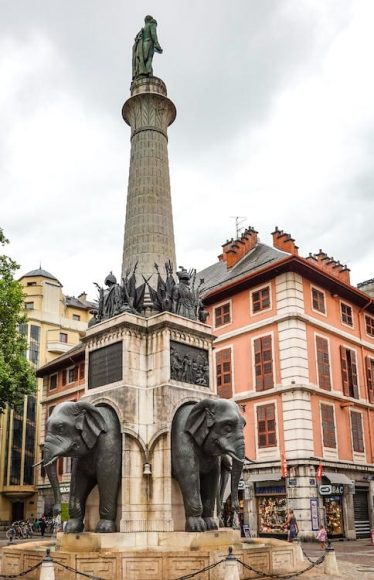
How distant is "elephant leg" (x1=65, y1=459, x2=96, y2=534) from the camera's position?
1245cm

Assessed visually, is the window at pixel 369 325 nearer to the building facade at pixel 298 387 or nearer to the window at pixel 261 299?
the building facade at pixel 298 387

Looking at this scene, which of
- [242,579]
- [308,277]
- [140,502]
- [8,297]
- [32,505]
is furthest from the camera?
[32,505]

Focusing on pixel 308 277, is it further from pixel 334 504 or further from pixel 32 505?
pixel 32 505

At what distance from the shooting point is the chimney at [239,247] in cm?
3725

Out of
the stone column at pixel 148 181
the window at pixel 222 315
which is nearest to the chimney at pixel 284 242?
the window at pixel 222 315

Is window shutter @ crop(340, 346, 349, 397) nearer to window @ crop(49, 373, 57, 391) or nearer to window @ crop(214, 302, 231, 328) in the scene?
window @ crop(214, 302, 231, 328)

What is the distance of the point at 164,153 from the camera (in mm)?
16281

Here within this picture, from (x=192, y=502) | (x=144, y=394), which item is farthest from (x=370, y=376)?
(x=192, y=502)

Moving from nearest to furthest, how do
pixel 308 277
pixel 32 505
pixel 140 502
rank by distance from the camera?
pixel 140 502 < pixel 308 277 < pixel 32 505

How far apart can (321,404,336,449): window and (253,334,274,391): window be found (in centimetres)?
288

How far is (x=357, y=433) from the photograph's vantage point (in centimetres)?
3209

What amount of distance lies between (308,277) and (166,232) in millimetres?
17793

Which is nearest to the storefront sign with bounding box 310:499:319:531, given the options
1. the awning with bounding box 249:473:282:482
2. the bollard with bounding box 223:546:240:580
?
the awning with bounding box 249:473:282:482

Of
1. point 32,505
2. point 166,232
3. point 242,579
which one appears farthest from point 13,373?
point 32,505
